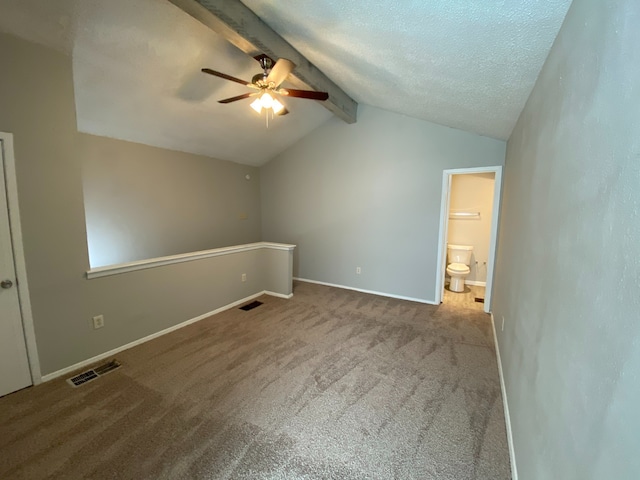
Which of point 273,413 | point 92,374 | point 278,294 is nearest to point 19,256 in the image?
point 92,374

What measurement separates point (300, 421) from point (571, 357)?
1.54m

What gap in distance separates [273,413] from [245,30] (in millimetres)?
2803

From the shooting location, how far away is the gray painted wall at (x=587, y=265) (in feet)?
1.95

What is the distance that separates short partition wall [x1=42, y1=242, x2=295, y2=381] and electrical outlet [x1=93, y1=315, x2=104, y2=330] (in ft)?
0.13

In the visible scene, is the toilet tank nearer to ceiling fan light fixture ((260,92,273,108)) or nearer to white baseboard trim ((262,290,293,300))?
white baseboard trim ((262,290,293,300))

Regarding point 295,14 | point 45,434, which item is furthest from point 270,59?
point 45,434

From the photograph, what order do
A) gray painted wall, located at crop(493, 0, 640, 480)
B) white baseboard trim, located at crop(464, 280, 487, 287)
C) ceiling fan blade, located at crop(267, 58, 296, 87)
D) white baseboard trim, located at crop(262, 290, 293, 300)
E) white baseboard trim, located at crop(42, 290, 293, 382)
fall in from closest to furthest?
gray painted wall, located at crop(493, 0, 640, 480) → ceiling fan blade, located at crop(267, 58, 296, 87) → white baseboard trim, located at crop(42, 290, 293, 382) → white baseboard trim, located at crop(262, 290, 293, 300) → white baseboard trim, located at crop(464, 280, 487, 287)

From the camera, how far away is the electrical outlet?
240 cm

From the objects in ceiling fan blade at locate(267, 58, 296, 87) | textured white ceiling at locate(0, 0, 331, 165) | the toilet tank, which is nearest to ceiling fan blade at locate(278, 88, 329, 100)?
ceiling fan blade at locate(267, 58, 296, 87)

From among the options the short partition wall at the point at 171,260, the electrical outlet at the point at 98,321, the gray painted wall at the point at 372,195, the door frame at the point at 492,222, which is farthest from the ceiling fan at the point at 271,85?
the electrical outlet at the point at 98,321

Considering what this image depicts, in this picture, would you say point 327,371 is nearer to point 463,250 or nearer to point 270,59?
point 270,59

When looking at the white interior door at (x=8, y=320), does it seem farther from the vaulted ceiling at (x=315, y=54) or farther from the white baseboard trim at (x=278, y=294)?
the white baseboard trim at (x=278, y=294)

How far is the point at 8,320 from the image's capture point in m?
1.98

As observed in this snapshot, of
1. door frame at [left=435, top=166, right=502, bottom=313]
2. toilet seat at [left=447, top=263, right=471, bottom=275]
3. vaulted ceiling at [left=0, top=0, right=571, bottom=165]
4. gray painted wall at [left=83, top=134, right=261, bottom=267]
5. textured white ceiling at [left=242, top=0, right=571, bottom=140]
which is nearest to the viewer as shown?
textured white ceiling at [left=242, top=0, right=571, bottom=140]
